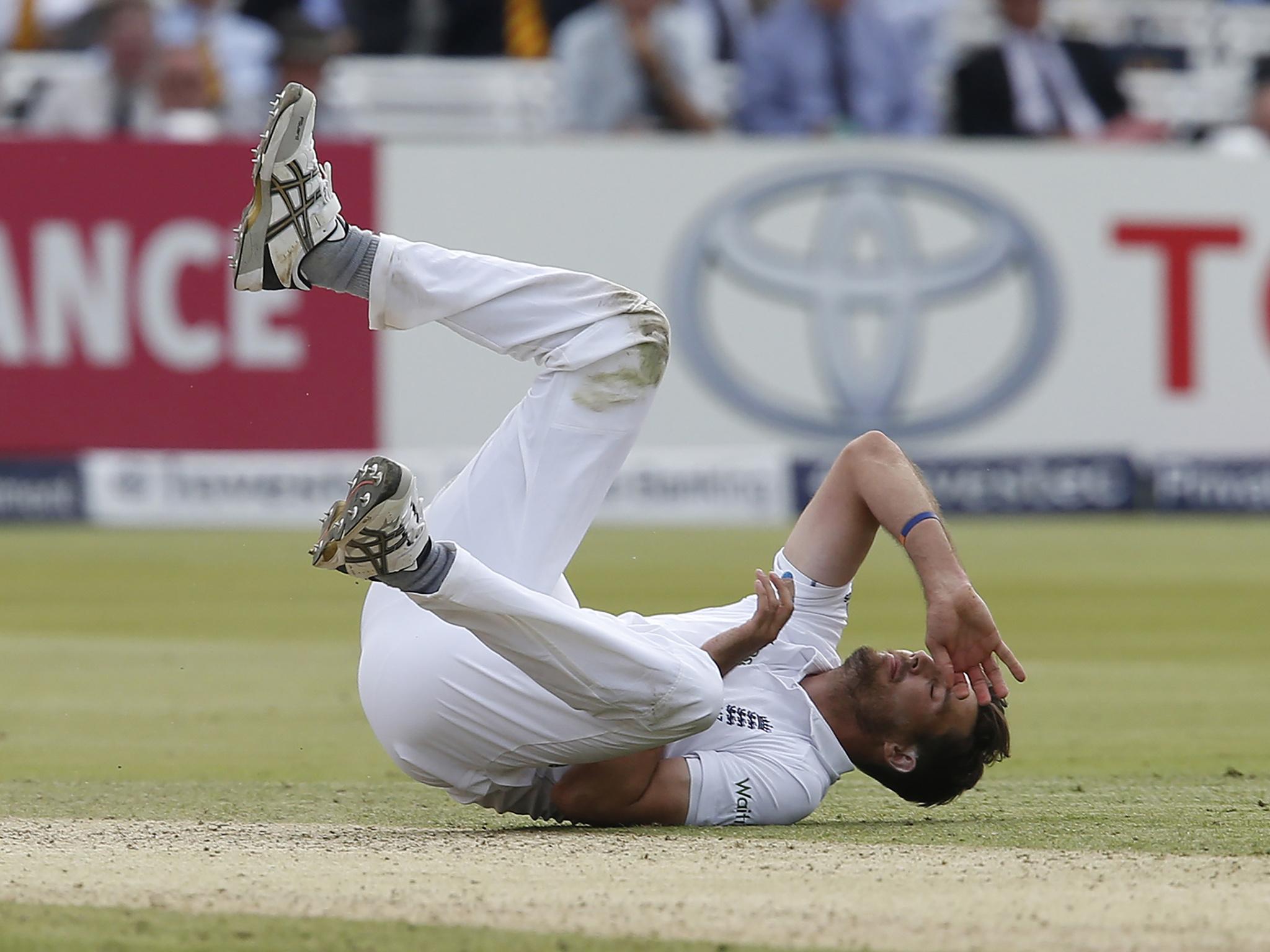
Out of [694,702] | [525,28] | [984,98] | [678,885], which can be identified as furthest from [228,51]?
[678,885]

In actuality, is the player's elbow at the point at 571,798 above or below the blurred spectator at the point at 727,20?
below

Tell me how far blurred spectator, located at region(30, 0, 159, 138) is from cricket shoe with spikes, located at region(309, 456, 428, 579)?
10.7 metres

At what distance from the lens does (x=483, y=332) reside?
16.8ft

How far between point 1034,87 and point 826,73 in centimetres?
169

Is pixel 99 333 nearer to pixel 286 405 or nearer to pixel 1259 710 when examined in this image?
pixel 286 405

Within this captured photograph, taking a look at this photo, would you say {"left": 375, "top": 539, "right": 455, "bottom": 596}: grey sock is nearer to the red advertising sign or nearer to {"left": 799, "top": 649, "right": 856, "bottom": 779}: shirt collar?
{"left": 799, "top": 649, "right": 856, "bottom": 779}: shirt collar

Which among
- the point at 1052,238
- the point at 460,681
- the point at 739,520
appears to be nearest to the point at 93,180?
the point at 739,520

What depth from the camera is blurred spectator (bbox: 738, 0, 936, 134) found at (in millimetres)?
15508

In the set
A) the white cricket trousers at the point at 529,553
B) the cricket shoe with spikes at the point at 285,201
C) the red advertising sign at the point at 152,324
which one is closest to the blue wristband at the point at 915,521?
the white cricket trousers at the point at 529,553

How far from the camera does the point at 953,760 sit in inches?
199

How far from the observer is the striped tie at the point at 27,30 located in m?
15.6

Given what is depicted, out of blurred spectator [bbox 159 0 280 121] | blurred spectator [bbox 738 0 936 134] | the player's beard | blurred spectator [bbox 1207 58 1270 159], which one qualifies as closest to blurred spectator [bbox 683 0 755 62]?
blurred spectator [bbox 738 0 936 134]

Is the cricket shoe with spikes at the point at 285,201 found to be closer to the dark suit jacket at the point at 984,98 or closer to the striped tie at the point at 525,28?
the striped tie at the point at 525,28

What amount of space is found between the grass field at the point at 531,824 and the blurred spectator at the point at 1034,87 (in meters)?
5.37
